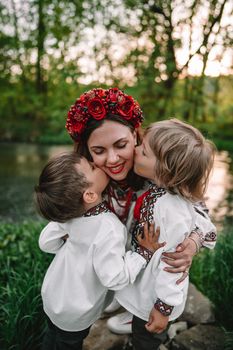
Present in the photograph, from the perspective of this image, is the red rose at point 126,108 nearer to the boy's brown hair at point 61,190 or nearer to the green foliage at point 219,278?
the boy's brown hair at point 61,190

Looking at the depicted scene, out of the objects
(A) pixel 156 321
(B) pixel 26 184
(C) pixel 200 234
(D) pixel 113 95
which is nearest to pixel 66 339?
(A) pixel 156 321

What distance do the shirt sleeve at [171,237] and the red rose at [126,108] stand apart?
0.58 m

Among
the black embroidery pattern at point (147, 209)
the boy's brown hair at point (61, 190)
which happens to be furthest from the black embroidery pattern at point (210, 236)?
the boy's brown hair at point (61, 190)

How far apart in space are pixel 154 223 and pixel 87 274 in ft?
1.39

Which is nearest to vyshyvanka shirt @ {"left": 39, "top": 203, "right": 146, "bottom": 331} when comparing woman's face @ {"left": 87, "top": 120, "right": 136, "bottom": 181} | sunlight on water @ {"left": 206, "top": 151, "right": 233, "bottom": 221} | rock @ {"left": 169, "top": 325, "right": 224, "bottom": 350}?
woman's face @ {"left": 87, "top": 120, "right": 136, "bottom": 181}

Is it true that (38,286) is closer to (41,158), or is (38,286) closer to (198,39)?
(198,39)

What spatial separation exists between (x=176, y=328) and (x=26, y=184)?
5.65 meters

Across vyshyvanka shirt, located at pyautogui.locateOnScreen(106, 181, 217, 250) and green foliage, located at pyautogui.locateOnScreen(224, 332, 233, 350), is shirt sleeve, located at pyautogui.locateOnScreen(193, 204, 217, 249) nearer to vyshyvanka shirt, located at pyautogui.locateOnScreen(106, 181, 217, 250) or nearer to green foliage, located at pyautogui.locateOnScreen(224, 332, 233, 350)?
vyshyvanka shirt, located at pyautogui.locateOnScreen(106, 181, 217, 250)

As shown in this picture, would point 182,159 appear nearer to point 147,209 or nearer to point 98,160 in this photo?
point 147,209

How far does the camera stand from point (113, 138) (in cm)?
176

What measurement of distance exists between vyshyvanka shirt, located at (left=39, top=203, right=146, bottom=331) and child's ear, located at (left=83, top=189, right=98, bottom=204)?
79 mm

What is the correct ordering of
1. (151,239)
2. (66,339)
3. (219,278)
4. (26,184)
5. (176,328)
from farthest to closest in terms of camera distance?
(26,184), (219,278), (176,328), (66,339), (151,239)

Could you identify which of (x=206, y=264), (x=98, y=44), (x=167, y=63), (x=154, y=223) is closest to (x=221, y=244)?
(x=206, y=264)

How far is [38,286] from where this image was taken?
219cm
